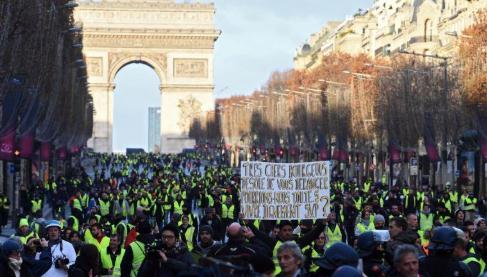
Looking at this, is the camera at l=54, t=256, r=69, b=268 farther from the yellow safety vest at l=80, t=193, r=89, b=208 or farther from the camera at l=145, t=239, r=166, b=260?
the yellow safety vest at l=80, t=193, r=89, b=208

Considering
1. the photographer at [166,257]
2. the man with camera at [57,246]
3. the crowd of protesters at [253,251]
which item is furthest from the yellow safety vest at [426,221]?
the photographer at [166,257]

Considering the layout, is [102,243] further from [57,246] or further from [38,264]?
[38,264]

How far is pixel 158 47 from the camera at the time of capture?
5994 inches

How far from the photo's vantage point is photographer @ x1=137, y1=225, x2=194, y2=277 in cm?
1198

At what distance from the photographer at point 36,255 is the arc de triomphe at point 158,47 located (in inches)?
5369

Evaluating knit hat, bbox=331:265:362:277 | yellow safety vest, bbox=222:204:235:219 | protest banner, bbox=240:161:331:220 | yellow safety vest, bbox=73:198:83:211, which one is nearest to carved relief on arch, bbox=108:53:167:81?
yellow safety vest, bbox=73:198:83:211

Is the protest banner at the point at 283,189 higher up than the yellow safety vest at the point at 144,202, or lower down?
higher up

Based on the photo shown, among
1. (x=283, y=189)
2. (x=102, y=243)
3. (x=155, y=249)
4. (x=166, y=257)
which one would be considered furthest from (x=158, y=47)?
(x=166, y=257)

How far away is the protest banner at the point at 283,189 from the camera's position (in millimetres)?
16016

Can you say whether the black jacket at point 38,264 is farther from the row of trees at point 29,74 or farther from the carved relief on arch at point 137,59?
the carved relief on arch at point 137,59

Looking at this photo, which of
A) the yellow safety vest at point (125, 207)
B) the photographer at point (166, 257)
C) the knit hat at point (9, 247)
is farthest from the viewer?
the yellow safety vest at point (125, 207)

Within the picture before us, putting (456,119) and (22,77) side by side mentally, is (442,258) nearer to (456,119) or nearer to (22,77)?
(22,77)

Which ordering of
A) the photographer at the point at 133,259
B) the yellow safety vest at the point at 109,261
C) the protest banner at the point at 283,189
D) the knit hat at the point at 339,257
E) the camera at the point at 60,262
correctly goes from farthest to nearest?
the yellow safety vest at the point at 109,261 < the protest banner at the point at 283,189 < the photographer at the point at 133,259 < the camera at the point at 60,262 < the knit hat at the point at 339,257

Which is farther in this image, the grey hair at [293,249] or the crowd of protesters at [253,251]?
the grey hair at [293,249]
